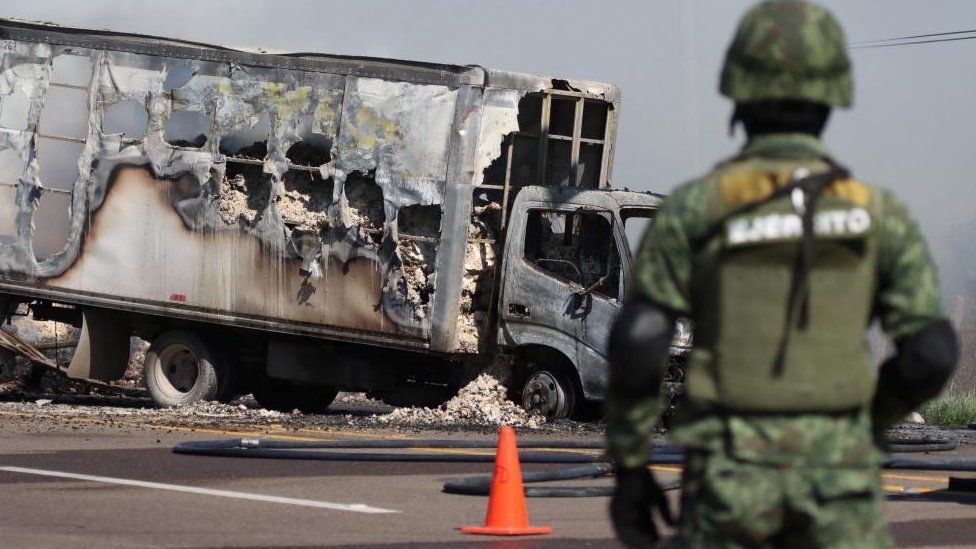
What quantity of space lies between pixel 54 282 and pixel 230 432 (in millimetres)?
4037

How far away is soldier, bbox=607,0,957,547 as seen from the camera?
10.3ft

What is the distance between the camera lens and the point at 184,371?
18.5m

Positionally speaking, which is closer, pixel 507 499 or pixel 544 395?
pixel 507 499

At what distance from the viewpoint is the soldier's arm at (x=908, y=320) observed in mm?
3203

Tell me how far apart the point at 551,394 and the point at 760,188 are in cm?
1354

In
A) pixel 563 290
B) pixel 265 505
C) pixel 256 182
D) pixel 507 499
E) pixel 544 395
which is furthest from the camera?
pixel 256 182

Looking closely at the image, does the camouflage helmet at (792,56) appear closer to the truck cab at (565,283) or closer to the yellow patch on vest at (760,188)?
the yellow patch on vest at (760,188)

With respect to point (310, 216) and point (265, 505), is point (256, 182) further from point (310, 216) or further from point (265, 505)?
point (265, 505)

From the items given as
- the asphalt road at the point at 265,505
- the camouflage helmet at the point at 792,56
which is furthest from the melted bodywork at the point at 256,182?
the camouflage helmet at the point at 792,56

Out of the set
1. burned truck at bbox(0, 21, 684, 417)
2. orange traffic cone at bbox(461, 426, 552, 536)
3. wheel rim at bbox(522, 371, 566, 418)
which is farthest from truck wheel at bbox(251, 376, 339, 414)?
orange traffic cone at bbox(461, 426, 552, 536)

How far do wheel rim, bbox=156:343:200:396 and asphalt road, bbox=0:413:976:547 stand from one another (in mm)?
4764

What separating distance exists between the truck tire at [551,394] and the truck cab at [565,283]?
11 millimetres

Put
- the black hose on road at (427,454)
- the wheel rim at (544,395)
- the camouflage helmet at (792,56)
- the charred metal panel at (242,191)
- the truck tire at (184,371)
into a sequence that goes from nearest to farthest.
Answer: the camouflage helmet at (792,56) → the black hose on road at (427,454) → the wheel rim at (544,395) → the charred metal panel at (242,191) → the truck tire at (184,371)

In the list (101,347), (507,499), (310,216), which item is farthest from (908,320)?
(101,347)
